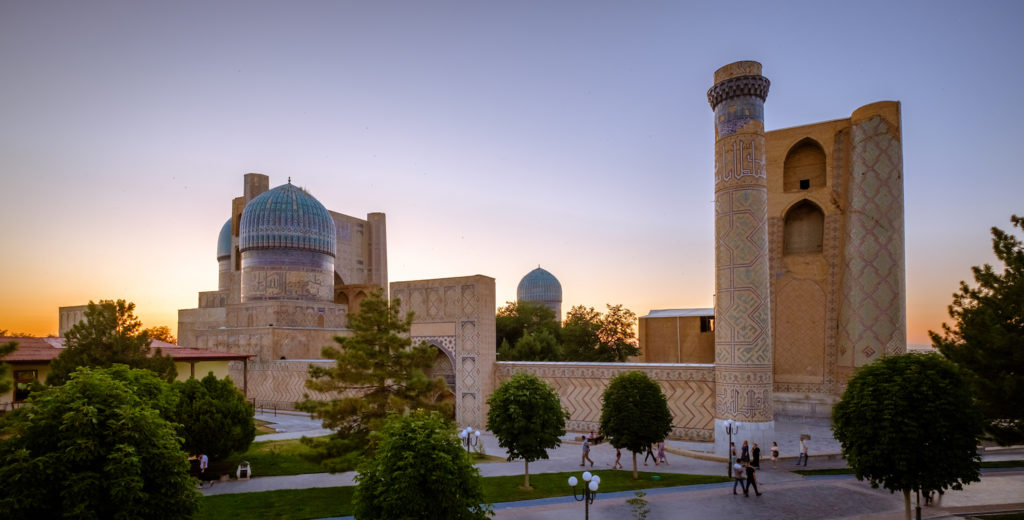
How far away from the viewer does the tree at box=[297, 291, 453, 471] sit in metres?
11.3

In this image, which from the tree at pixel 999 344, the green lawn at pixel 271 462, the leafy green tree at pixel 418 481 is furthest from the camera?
the green lawn at pixel 271 462

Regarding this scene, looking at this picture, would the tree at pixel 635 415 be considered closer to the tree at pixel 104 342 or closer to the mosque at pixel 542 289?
the tree at pixel 104 342

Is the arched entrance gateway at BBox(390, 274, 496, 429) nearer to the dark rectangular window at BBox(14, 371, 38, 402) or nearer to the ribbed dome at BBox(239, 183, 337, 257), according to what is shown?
the dark rectangular window at BBox(14, 371, 38, 402)

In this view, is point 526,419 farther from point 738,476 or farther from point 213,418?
point 213,418

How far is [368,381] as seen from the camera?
11.4 meters

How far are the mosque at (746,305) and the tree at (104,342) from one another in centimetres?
707

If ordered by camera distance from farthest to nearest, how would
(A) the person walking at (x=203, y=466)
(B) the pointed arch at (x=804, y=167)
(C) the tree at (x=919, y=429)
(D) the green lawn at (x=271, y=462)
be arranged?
1. (B) the pointed arch at (x=804, y=167)
2. (D) the green lawn at (x=271, y=462)
3. (A) the person walking at (x=203, y=466)
4. (C) the tree at (x=919, y=429)

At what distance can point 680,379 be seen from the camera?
644 inches

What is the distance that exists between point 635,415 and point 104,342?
36.6 feet

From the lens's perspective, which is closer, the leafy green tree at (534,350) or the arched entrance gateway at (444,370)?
the arched entrance gateway at (444,370)

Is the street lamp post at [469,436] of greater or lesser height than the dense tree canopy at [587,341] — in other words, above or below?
below

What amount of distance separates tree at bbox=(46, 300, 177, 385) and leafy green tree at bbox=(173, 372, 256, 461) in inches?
31.1

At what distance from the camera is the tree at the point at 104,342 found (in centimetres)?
1200

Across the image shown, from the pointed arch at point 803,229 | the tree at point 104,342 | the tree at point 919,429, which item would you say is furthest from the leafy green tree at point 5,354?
the pointed arch at point 803,229
